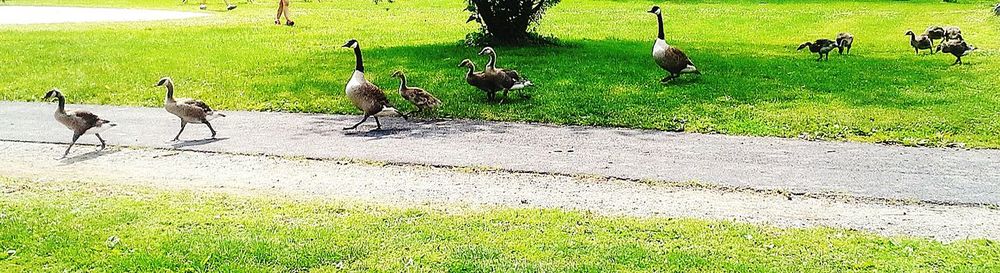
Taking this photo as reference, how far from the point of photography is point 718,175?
10180 mm

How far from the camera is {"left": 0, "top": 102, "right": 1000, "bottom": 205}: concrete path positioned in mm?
9891

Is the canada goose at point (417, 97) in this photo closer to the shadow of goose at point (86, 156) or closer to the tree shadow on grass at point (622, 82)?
the tree shadow on grass at point (622, 82)

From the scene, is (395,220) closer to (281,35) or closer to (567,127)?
(567,127)

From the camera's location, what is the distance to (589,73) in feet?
60.2

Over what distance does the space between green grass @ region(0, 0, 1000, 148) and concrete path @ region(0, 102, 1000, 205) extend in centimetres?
80

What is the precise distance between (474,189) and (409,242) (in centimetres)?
227

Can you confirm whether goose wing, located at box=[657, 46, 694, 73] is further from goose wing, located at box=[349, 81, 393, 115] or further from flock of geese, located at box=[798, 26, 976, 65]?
goose wing, located at box=[349, 81, 393, 115]

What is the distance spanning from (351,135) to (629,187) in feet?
14.9

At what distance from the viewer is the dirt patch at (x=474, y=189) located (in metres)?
8.29

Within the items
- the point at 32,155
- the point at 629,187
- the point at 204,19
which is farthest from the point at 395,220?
the point at 204,19

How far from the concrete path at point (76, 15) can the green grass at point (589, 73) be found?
11.9ft

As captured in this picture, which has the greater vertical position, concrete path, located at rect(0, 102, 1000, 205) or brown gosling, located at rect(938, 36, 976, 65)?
brown gosling, located at rect(938, 36, 976, 65)

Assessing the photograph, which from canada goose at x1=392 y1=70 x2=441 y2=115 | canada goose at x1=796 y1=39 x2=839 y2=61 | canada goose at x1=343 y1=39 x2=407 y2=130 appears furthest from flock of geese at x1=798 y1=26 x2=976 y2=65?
canada goose at x1=343 y1=39 x2=407 y2=130

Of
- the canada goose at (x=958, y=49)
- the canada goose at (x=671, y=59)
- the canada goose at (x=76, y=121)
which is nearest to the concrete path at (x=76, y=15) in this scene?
the canada goose at (x=671, y=59)
